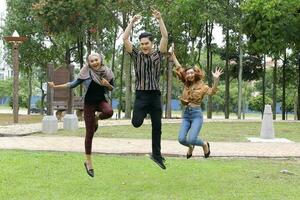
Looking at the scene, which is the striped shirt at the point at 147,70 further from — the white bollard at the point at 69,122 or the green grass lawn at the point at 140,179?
the white bollard at the point at 69,122

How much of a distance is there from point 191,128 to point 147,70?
4.57ft

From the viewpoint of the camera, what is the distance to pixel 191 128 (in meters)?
9.34

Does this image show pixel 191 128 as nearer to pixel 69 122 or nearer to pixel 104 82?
pixel 104 82

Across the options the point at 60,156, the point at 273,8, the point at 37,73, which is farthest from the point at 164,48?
the point at 37,73

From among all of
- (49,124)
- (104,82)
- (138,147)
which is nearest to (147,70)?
(104,82)

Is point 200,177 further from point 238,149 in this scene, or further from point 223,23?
point 223,23

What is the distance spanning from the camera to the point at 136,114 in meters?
8.75

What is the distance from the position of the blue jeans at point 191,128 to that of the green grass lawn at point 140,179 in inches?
22.5

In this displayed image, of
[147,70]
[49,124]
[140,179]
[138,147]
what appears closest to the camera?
[147,70]

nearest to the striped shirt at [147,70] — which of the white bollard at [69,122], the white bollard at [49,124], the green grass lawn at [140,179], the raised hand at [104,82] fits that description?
the raised hand at [104,82]

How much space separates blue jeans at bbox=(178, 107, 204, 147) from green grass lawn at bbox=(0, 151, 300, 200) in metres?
0.57

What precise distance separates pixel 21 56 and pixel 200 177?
110 feet

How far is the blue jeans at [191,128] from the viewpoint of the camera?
9227 millimetres

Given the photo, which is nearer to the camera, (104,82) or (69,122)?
(104,82)
